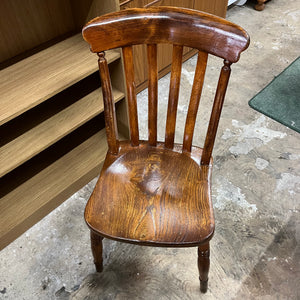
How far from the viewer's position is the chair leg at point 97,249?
1236 mm

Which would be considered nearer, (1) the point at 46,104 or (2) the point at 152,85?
(2) the point at 152,85

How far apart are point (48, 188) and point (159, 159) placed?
0.70m

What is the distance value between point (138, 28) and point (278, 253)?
3.86ft

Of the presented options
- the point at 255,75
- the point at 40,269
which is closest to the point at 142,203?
the point at 40,269

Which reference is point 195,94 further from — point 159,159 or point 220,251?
point 220,251

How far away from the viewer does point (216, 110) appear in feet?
3.60

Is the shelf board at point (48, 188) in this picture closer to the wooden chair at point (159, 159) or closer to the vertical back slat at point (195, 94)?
the wooden chair at point (159, 159)

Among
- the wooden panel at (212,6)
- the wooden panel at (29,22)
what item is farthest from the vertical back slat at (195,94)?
the wooden panel at (212,6)

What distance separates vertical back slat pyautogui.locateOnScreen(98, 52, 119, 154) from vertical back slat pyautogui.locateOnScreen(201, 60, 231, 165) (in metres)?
0.35

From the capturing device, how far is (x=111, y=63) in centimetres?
155

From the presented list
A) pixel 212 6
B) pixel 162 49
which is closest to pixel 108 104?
pixel 162 49

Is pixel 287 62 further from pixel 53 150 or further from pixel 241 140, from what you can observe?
pixel 53 150

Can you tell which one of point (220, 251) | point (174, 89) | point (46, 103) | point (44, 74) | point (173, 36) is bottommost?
point (220, 251)

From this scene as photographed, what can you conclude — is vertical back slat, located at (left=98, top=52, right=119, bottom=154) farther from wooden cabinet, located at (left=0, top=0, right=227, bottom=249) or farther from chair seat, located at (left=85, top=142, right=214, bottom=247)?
wooden cabinet, located at (left=0, top=0, right=227, bottom=249)
